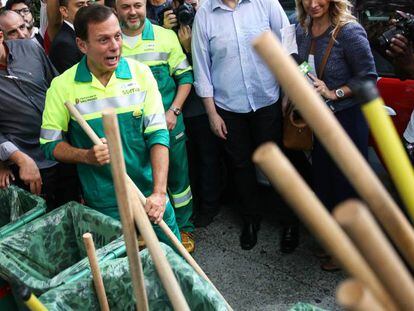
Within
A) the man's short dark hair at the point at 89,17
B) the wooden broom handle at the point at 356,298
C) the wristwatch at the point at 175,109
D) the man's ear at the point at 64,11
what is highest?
the wooden broom handle at the point at 356,298

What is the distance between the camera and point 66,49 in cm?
323

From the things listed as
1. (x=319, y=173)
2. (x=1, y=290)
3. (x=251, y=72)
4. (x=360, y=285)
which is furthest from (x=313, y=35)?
(x=360, y=285)

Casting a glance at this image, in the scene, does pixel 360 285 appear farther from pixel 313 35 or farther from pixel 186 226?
pixel 186 226

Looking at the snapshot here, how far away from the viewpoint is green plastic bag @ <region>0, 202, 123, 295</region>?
2172 mm

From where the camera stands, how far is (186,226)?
3.66m

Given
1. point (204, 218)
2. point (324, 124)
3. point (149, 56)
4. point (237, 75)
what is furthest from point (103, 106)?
point (324, 124)

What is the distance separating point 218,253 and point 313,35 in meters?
1.59

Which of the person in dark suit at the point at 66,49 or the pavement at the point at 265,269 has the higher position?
the person in dark suit at the point at 66,49

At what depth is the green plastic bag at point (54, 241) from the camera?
7.13 feet

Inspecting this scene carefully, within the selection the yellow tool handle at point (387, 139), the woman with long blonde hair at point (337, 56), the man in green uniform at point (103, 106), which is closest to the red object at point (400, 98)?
the woman with long blonde hair at point (337, 56)

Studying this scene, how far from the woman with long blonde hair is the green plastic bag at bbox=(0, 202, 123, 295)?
138cm

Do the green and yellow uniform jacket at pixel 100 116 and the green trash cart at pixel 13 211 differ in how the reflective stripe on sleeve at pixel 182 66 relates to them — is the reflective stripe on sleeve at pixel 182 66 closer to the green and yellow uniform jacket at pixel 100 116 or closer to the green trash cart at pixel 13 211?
the green and yellow uniform jacket at pixel 100 116

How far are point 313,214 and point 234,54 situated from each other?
2720 mm

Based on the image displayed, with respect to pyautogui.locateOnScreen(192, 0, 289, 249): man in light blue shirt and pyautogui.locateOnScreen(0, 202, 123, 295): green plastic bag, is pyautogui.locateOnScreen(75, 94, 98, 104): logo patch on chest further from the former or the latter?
pyautogui.locateOnScreen(192, 0, 289, 249): man in light blue shirt
